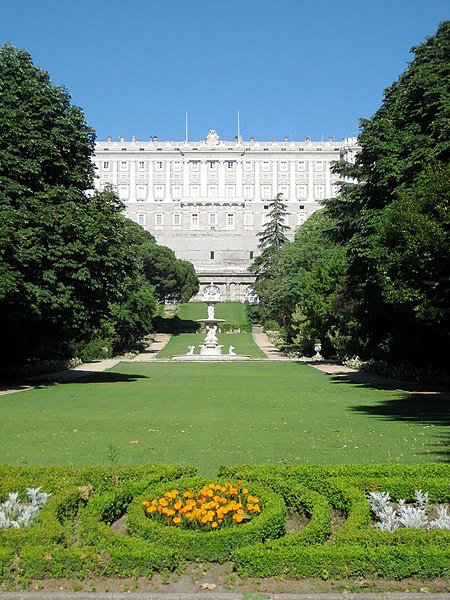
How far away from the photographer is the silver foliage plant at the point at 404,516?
6.51m

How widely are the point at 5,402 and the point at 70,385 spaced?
6022mm

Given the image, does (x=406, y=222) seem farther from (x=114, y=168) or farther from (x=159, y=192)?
(x=114, y=168)

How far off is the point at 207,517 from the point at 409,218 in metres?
13.4

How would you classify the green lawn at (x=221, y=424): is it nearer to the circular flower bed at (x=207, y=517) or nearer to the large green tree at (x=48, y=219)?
the circular flower bed at (x=207, y=517)

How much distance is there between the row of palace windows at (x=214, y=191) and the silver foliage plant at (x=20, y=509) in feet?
406

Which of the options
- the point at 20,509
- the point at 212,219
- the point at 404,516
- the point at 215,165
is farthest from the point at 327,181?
the point at 20,509

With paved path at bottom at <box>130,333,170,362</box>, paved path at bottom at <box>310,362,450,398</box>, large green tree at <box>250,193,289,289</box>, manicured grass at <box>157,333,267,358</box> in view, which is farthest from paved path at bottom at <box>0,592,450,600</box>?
large green tree at <box>250,193,289,289</box>

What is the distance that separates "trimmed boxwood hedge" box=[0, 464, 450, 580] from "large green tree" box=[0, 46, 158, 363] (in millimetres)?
14679

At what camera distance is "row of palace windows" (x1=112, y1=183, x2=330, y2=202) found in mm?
128625

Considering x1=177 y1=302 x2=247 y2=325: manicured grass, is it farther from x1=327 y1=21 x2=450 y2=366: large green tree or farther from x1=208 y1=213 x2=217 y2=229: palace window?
x1=327 y1=21 x2=450 y2=366: large green tree

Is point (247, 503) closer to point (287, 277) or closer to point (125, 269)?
point (125, 269)

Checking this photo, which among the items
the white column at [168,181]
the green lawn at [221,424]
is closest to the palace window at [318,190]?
the white column at [168,181]

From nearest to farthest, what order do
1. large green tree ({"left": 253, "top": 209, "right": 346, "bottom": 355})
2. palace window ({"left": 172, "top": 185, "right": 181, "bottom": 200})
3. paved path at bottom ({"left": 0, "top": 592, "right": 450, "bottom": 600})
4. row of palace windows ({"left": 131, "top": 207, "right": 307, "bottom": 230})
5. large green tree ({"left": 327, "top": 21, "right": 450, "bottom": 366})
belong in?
paved path at bottom ({"left": 0, "top": 592, "right": 450, "bottom": 600}) → large green tree ({"left": 327, "top": 21, "right": 450, "bottom": 366}) → large green tree ({"left": 253, "top": 209, "right": 346, "bottom": 355}) → row of palace windows ({"left": 131, "top": 207, "right": 307, "bottom": 230}) → palace window ({"left": 172, "top": 185, "right": 181, "bottom": 200})

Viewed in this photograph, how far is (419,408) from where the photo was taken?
17.5m
